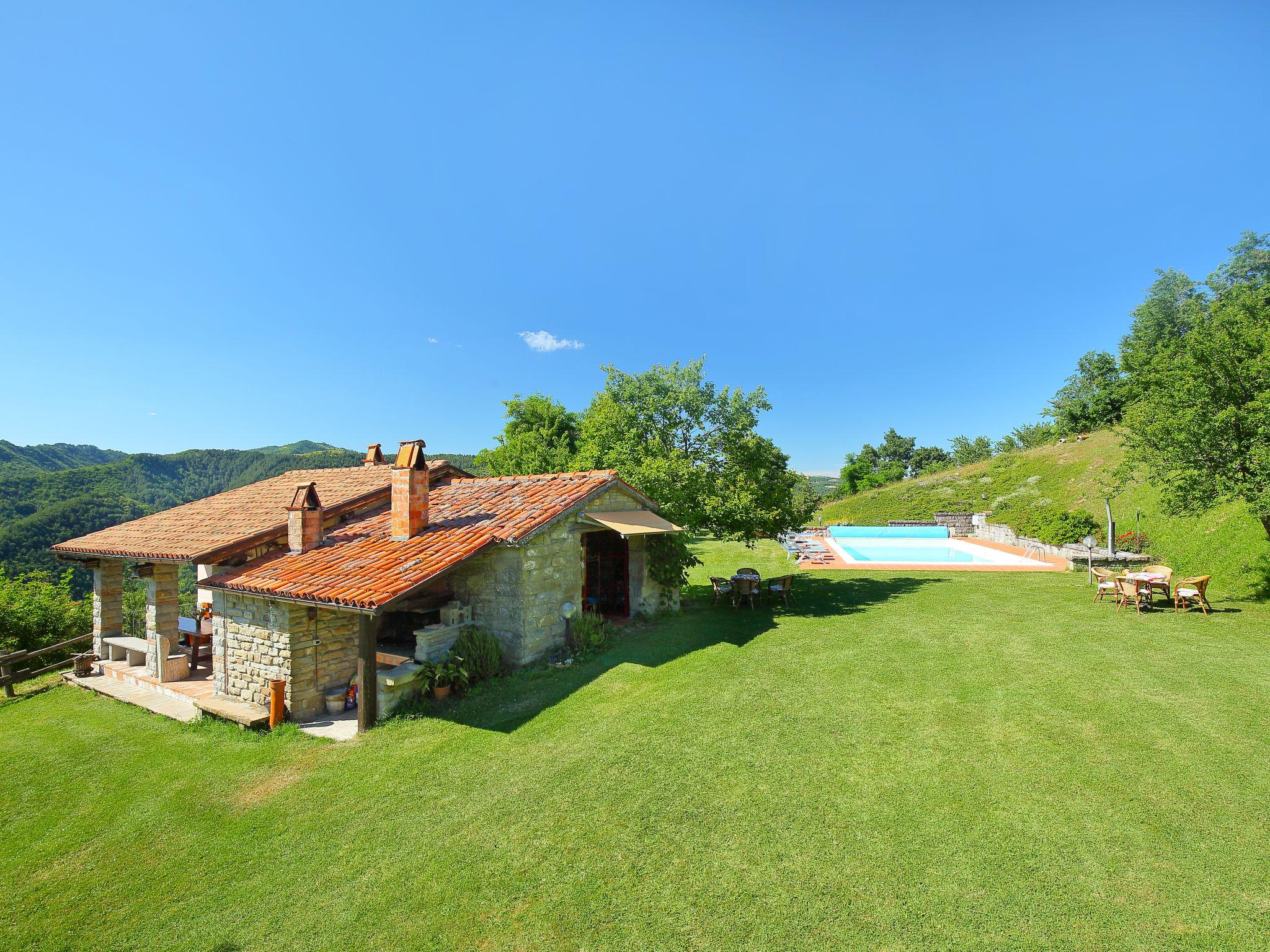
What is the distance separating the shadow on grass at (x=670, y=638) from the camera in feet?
35.5

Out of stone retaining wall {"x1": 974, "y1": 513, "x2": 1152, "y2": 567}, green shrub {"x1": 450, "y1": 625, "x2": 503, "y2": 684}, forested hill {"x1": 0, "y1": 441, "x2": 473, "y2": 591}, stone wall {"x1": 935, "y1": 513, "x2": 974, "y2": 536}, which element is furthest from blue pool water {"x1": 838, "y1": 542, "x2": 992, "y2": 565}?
forested hill {"x1": 0, "y1": 441, "x2": 473, "y2": 591}

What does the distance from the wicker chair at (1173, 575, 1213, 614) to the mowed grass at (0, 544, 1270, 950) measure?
3.67 meters

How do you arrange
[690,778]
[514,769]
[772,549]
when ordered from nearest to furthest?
1. [690,778]
2. [514,769]
3. [772,549]

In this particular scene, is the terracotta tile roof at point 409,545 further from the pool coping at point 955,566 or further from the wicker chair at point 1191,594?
the pool coping at point 955,566

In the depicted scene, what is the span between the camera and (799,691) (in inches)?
433

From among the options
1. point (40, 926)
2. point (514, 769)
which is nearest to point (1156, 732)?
point (514, 769)

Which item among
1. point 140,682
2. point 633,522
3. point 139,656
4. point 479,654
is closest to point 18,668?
point 139,656

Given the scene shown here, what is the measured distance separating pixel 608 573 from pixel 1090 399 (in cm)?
6793

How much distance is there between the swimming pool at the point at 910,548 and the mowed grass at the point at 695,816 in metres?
19.5

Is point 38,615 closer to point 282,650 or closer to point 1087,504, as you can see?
point 282,650

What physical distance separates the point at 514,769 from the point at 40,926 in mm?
5479

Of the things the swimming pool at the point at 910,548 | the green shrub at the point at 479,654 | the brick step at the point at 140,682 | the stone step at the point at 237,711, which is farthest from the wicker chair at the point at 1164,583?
the brick step at the point at 140,682

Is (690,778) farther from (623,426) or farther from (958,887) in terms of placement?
(623,426)

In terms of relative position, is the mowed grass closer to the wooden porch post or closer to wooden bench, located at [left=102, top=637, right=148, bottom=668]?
the wooden porch post
